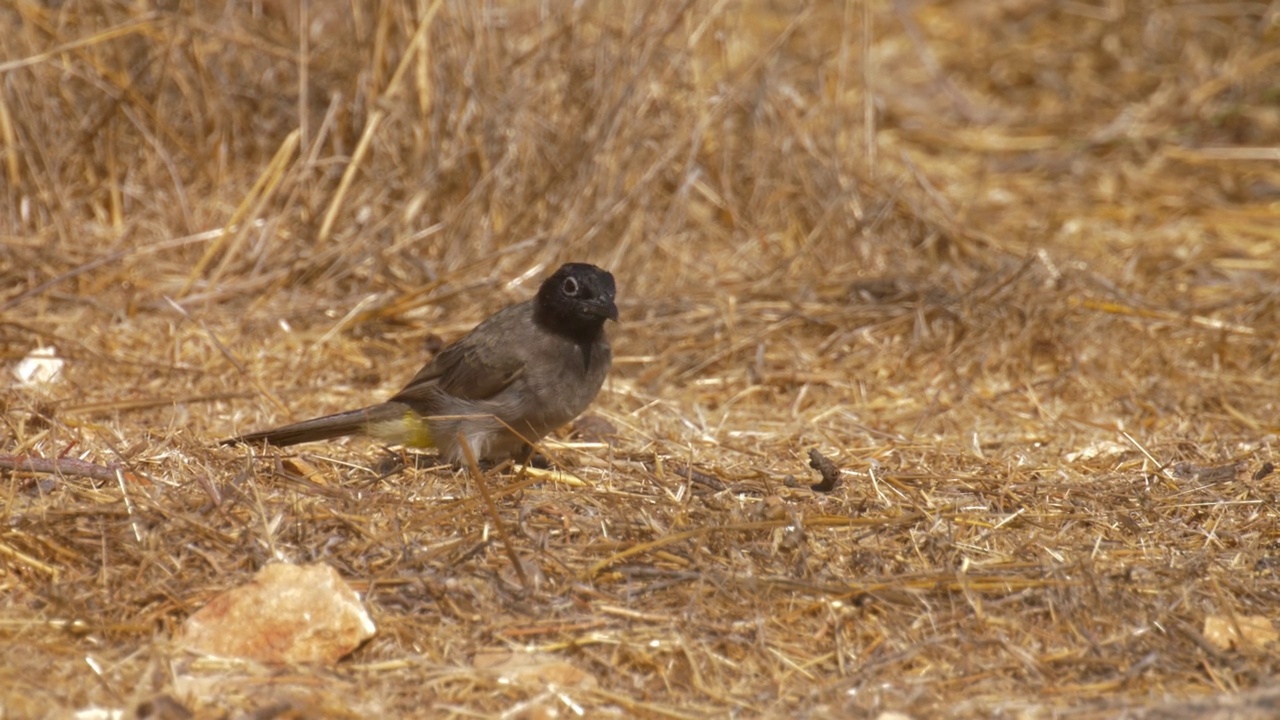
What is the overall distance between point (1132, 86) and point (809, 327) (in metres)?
5.03

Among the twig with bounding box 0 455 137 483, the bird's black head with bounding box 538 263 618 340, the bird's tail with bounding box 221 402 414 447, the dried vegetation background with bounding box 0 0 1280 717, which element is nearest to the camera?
the dried vegetation background with bounding box 0 0 1280 717

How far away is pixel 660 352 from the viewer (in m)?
6.71

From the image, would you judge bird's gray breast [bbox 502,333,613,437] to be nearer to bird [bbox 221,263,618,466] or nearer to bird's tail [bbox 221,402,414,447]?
bird [bbox 221,263,618,466]

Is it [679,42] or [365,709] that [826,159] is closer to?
[679,42]

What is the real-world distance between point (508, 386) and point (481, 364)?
16 cm

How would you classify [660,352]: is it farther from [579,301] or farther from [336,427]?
[336,427]

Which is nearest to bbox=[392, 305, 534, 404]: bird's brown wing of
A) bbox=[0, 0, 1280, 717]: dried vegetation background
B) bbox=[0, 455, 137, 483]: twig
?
bbox=[0, 0, 1280, 717]: dried vegetation background

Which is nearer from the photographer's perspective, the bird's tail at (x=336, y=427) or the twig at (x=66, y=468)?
the twig at (x=66, y=468)

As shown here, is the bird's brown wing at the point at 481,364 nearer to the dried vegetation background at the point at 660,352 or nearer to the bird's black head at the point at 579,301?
the bird's black head at the point at 579,301

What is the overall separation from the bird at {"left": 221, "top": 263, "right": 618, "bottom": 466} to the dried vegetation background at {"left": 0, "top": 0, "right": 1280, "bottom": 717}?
0.21 meters

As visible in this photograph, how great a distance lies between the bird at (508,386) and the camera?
17.1ft

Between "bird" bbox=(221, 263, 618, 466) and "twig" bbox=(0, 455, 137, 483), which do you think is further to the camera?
"bird" bbox=(221, 263, 618, 466)

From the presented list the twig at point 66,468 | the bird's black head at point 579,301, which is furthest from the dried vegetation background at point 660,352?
the bird's black head at point 579,301

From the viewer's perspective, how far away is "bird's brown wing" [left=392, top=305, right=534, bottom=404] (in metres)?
5.30
